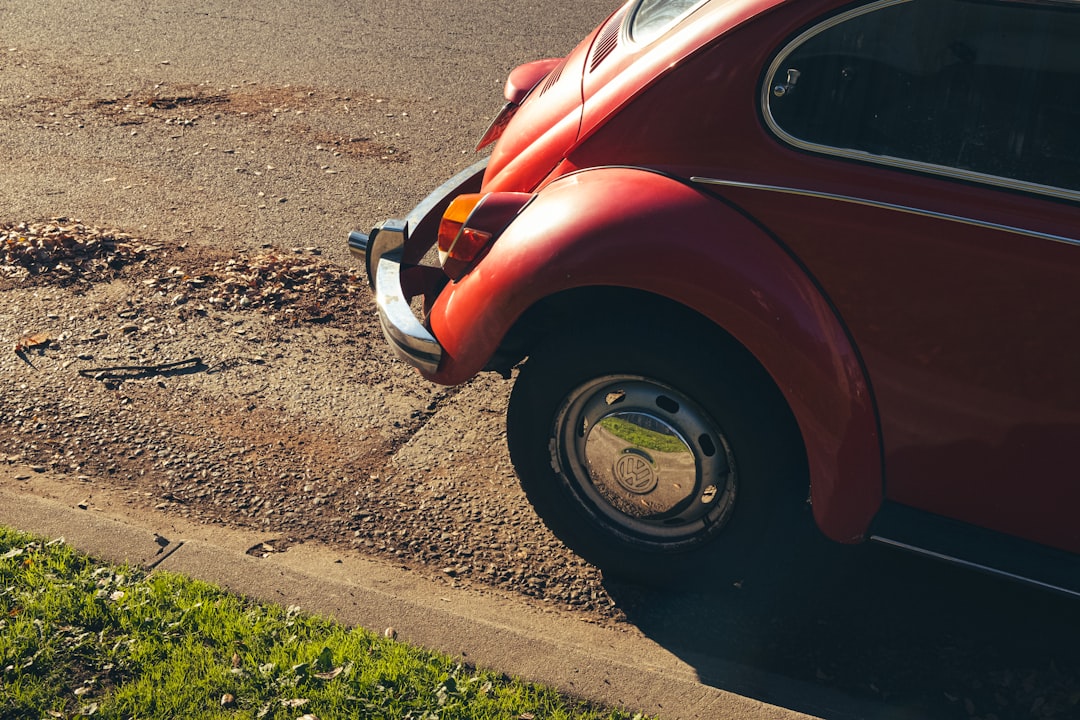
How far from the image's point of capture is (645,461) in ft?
10.9

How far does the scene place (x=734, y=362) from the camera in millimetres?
3129

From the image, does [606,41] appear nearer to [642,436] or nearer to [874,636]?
[642,436]

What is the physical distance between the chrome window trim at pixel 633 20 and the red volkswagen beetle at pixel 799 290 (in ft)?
0.09

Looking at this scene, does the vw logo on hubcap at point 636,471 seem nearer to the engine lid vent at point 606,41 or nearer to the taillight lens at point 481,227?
the taillight lens at point 481,227

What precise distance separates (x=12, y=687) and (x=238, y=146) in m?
4.88

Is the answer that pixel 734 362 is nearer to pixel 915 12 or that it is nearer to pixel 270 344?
pixel 915 12

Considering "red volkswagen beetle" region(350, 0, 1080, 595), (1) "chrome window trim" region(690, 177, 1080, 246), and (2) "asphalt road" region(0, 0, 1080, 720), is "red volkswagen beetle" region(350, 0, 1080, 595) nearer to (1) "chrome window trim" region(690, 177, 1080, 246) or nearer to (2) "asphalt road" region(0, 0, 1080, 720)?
(1) "chrome window trim" region(690, 177, 1080, 246)

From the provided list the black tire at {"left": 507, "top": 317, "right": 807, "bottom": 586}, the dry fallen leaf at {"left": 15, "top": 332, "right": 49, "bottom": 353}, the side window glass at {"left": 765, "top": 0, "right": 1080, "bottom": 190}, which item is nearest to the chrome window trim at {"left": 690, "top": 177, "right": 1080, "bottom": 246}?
the side window glass at {"left": 765, "top": 0, "right": 1080, "bottom": 190}

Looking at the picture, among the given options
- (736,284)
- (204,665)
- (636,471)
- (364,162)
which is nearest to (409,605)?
(204,665)

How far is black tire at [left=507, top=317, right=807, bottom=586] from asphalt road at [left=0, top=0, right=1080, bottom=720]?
9.6 inches

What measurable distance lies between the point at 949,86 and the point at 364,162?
15.7 ft

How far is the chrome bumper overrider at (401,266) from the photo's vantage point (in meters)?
3.51

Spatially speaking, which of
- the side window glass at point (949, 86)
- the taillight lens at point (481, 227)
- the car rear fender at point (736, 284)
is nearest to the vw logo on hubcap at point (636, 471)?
the car rear fender at point (736, 284)

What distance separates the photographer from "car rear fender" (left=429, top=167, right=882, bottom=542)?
9.62 feet
